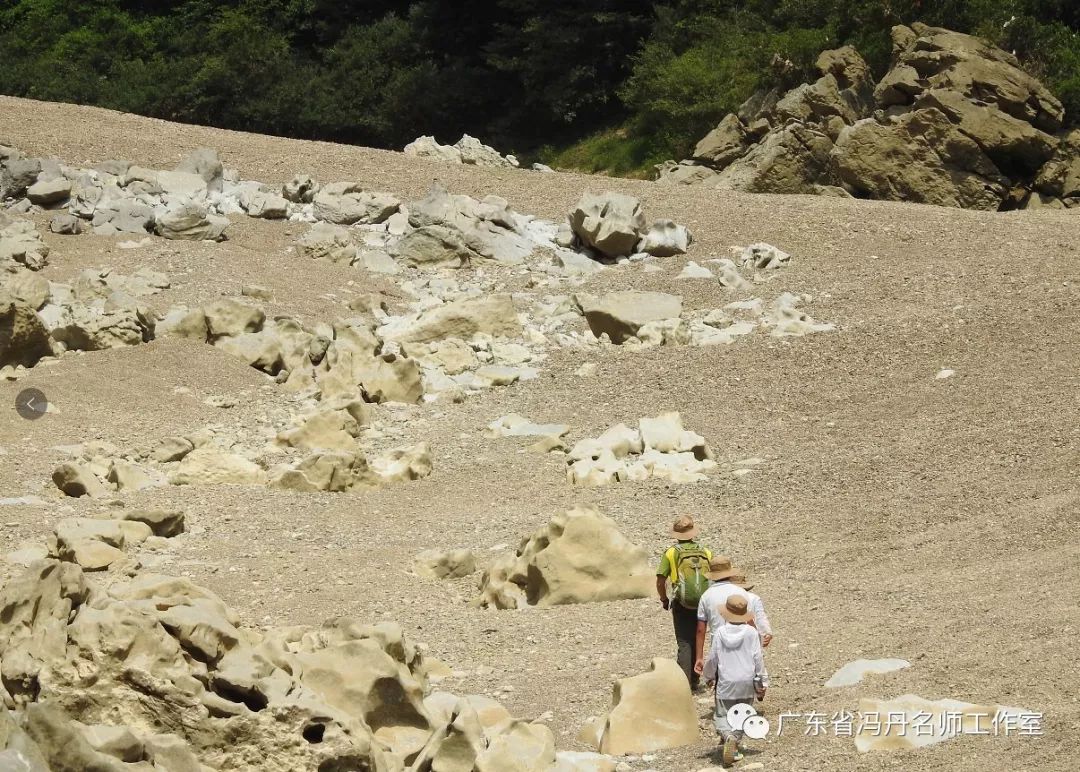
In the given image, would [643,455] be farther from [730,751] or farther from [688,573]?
[730,751]

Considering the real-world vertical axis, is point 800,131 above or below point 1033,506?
below

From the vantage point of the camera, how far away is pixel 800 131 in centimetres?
2206

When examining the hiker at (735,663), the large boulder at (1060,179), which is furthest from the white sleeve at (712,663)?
the large boulder at (1060,179)

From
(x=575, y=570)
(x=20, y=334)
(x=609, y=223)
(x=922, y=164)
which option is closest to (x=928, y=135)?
(x=922, y=164)

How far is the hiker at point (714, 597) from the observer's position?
7148 millimetres

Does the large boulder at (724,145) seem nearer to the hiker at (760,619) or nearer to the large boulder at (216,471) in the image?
the large boulder at (216,471)

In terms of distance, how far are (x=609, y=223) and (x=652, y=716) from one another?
1174 centimetres

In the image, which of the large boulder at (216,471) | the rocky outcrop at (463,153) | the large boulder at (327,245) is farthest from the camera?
the rocky outcrop at (463,153)

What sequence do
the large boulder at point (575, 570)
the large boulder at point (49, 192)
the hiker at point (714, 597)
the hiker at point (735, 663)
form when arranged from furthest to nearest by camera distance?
the large boulder at point (49, 192), the large boulder at point (575, 570), the hiker at point (714, 597), the hiker at point (735, 663)

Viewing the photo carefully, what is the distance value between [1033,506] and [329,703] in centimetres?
568

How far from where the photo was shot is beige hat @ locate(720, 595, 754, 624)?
22.1ft

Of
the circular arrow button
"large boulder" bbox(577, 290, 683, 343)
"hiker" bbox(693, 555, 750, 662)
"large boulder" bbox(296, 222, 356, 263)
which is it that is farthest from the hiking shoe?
"large boulder" bbox(296, 222, 356, 263)

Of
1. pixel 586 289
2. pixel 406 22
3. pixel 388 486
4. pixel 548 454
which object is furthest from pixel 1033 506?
pixel 406 22

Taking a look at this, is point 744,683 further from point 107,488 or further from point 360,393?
point 360,393
